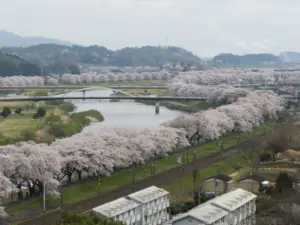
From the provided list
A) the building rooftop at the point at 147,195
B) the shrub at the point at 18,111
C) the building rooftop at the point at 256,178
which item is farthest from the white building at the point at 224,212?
the shrub at the point at 18,111

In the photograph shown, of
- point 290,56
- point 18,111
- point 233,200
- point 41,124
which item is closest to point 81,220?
point 233,200

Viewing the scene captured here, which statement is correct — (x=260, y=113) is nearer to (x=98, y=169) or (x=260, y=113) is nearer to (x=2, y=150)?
(x=98, y=169)

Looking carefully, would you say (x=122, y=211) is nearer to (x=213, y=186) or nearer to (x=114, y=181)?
(x=213, y=186)

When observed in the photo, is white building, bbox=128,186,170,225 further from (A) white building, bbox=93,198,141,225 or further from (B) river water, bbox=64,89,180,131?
(B) river water, bbox=64,89,180,131

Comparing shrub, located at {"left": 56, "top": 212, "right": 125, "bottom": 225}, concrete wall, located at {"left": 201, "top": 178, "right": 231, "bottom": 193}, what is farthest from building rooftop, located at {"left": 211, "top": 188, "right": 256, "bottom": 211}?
shrub, located at {"left": 56, "top": 212, "right": 125, "bottom": 225}

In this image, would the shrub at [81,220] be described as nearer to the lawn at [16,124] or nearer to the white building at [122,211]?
the white building at [122,211]

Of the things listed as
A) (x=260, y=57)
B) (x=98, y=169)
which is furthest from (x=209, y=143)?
(x=260, y=57)
